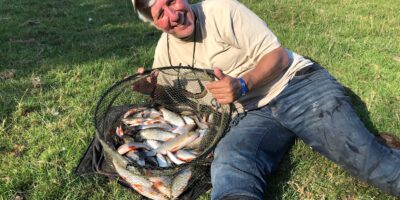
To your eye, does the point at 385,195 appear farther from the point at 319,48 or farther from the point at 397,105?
the point at 319,48

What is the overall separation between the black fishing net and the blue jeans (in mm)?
215

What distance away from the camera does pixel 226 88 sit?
3.26m

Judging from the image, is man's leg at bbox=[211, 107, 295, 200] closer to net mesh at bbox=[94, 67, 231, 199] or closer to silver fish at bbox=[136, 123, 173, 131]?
net mesh at bbox=[94, 67, 231, 199]

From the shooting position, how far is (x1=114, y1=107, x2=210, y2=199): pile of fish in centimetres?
342

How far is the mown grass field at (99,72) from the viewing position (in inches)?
143

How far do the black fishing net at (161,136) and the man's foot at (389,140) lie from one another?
1362 millimetres

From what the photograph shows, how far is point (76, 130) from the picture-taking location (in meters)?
4.35

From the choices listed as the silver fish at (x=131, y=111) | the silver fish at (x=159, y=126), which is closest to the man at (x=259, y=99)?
the silver fish at (x=131, y=111)

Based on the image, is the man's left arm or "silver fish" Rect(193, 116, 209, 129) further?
"silver fish" Rect(193, 116, 209, 129)

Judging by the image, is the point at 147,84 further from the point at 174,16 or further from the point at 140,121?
the point at 174,16

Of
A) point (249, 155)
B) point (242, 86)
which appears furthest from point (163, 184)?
point (242, 86)

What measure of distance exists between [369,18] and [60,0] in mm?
6602

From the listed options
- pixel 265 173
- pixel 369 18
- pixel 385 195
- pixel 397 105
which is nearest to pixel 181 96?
pixel 265 173

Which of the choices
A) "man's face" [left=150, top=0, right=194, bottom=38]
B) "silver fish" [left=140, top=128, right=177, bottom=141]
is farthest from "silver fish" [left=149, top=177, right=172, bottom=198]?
"man's face" [left=150, top=0, right=194, bottom=38]
